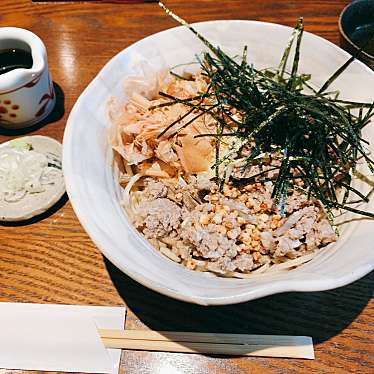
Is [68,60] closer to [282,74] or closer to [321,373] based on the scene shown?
[282,74]

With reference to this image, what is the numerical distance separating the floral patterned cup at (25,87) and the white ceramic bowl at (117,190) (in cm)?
41

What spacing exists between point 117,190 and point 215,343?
63 centimetres

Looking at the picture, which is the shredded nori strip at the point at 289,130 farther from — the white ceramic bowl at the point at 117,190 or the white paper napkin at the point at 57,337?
the white paper napkin at the point at 57,337

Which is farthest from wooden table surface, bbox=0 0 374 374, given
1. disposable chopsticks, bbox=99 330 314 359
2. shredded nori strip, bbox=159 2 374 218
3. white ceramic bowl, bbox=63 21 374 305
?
shredded nori strip, bbox=159 2 374 218

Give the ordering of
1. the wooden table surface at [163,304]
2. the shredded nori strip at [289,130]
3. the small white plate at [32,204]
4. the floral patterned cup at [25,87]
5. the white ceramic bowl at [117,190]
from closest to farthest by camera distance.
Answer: the white ceramic bowl at [117,190], the wooden table surface at [163,304], the shredded nori strip at [289,130], the small white plate at [32,204], the floral patterned cup at [25,87]

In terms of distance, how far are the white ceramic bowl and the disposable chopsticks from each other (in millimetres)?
224

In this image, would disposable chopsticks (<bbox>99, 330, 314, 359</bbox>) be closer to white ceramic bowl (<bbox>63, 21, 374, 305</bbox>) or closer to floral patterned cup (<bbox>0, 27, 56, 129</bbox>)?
white ceramic bowl (<bbox>63, 21, 374, 305</bbox>)

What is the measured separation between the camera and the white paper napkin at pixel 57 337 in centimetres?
144

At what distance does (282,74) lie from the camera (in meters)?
1.89

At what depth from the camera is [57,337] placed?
1.49 meters

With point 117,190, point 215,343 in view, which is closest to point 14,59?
point 117,190

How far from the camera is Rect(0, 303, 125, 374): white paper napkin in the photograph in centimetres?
144

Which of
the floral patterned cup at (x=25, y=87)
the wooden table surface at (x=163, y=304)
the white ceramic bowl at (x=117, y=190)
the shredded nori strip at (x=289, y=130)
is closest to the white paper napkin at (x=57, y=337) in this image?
the wooden table surface at (x=163, y=304)

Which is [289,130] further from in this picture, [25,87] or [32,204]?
[25,87]
